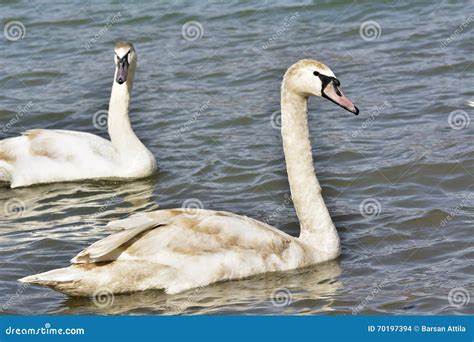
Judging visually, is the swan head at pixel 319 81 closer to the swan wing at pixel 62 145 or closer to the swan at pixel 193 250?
the swan at pixel 193 250

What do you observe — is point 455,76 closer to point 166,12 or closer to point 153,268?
point 166,12

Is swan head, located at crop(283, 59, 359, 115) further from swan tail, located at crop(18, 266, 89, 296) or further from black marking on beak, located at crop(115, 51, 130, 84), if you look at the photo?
black marking on beak, located at crop(115, 51, 130, 84)

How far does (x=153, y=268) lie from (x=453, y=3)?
10.4 metres

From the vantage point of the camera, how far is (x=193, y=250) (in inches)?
382

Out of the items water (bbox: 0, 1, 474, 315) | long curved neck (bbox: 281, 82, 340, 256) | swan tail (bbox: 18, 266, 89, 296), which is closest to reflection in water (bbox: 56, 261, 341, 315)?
water (bbox: 0, 1, 474, 315)

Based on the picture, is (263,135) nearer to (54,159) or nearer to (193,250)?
(54,159)

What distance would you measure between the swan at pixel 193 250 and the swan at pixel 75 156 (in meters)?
3.74

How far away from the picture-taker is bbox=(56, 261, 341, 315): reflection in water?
9.30 m

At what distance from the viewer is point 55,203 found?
12.9 m

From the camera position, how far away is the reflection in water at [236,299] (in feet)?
30.5

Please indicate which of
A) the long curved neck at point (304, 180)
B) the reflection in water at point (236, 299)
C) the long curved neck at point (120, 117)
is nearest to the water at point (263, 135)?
the reflection in water at point (236, 299)

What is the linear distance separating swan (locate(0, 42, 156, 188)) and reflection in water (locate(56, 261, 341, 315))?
4.03 meters

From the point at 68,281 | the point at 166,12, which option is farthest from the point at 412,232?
the point at 166,12

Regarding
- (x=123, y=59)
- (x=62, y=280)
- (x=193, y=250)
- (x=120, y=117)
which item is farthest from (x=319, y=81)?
(x=120, y=117)
